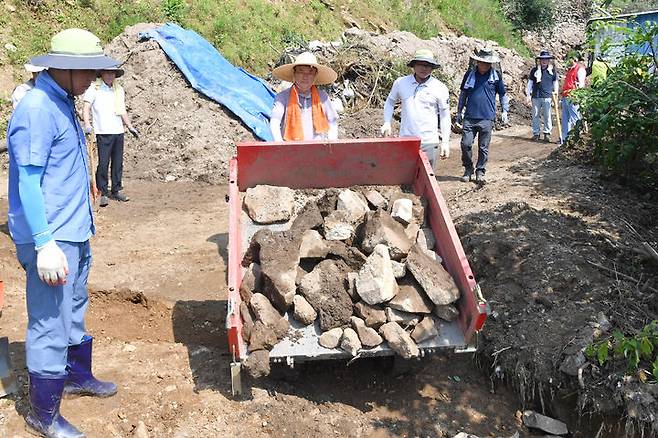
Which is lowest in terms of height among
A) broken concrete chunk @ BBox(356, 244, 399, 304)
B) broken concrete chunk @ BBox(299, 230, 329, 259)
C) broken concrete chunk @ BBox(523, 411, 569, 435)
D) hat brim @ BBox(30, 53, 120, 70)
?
broken concrete chunk @ BBox(523, 411, 569, 435)

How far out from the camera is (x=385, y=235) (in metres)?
3.76

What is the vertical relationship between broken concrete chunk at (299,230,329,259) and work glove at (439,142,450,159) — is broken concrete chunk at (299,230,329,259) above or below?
below

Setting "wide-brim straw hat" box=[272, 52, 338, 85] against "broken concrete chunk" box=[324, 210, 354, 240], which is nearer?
"broken concrete chunk" box=[324, 210, 354, 240]

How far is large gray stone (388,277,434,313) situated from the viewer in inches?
137

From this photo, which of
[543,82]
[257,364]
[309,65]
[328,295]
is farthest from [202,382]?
[543,82]

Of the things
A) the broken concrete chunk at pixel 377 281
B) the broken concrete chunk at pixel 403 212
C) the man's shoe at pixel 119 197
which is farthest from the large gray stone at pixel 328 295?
the man's shoe at pixel 119 197

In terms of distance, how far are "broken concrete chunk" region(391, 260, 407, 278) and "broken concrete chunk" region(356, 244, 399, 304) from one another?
0.06 m

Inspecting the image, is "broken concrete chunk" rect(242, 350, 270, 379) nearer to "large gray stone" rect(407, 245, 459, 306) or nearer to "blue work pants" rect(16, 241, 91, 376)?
"blue work pants" rect(16, 241, 91, 376)

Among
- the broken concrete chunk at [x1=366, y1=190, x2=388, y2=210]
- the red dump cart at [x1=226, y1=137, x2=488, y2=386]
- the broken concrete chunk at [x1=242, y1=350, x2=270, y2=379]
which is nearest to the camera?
the broken concrete chunk at [x1=242, y1=350, x2=270, y2=379]

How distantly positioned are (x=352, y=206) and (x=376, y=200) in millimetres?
256

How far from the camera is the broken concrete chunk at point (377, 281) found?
11.3ft

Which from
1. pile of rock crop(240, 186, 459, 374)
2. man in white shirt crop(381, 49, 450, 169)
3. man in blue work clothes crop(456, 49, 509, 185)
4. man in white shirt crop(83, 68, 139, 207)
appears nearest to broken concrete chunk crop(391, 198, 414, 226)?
pile of rock crop(240, 186, 459, 374)

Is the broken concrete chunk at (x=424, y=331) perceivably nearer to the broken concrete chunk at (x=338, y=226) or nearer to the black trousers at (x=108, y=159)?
the broken concrete chunk at (x=338, y=226)

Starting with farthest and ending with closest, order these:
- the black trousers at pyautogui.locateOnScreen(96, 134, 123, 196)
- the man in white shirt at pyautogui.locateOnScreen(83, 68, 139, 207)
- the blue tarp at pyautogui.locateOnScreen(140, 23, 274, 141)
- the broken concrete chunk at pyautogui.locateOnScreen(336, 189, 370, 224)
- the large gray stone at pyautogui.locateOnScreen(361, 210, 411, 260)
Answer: the blue tarp at pyautogui.locateOnScreen(140, 23, 274, 141) < the black trousers at pyautogui.locateOnScreen(96, 134, 123, 196) < the man in white shirt at pyautogui.locateOnScreen(83, 68, 139, 207) < the broken concrete chunk at pyautogui.locateOnScreen(336, 189, 370, 224) < the large gray stone at pyautogui.locateOnScreen(361, 210, 411, 260)
